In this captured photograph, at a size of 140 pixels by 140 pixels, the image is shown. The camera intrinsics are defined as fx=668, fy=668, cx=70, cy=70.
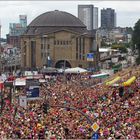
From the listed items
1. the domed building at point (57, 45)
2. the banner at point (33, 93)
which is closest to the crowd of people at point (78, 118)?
the banner at point (33, 93)

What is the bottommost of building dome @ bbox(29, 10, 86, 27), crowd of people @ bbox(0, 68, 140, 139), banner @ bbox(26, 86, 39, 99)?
crowd of people @ bbox(0, 68, 140, 139)

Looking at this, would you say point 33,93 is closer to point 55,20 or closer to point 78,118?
point 78,118

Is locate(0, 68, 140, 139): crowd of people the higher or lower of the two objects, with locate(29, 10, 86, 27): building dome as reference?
lower

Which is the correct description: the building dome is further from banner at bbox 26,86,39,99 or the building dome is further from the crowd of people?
banner at bbox 26,86,39,99

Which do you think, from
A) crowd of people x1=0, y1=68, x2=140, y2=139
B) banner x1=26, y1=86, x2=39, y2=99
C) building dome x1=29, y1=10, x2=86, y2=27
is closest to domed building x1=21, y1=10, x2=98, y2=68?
building dome x1=29, y1=10, x2=86, y2=27

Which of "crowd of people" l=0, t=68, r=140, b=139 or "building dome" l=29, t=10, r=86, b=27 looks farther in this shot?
"building dome" l=29, t=10, r=86, b=27

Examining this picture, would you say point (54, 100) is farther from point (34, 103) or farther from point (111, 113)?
point (111, 113)

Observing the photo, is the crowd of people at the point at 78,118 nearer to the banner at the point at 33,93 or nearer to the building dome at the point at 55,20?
the banner at the point at 33,93

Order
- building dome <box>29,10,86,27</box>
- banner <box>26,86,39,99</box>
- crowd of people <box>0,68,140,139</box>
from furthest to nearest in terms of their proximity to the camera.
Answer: building dome <box>29,10,86,27</box>, banner <box>26,86,39,99</box>, crowd of people <box>0,68,140,139</box>

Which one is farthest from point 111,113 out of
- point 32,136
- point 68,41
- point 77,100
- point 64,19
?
point 64,19
